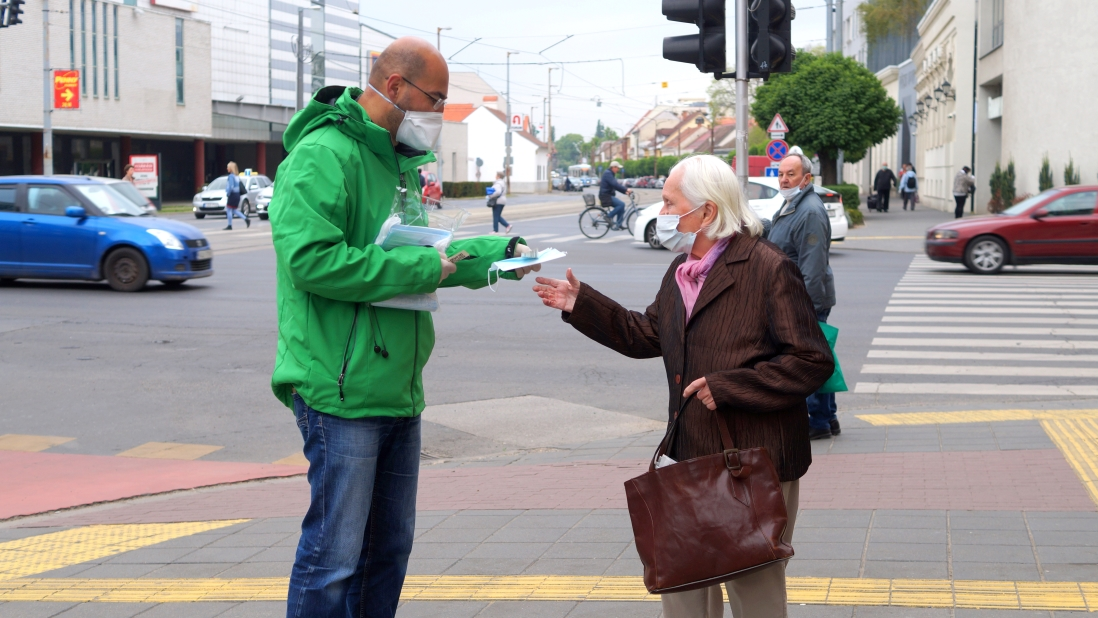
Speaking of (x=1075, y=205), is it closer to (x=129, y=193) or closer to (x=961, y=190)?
(x=129, y=193)

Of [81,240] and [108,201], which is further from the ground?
[108,201]

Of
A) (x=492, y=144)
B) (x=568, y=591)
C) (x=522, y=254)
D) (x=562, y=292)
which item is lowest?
(x=568, y=591)

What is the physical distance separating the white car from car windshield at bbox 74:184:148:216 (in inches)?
380

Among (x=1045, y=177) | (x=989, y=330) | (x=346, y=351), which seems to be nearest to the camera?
(x=346, y=351)

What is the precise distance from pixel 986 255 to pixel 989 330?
22.8ft

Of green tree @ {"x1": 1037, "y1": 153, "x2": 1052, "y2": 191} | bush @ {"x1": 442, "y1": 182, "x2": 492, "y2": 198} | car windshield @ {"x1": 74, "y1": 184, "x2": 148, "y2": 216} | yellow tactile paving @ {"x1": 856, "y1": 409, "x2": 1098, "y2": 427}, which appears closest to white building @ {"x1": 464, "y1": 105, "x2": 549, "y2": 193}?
bush @ {"x1": 442, "y1": 182, "x2": 492, "y2": 198}

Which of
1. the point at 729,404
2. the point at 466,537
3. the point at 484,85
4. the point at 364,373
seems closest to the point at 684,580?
the point at 729,404

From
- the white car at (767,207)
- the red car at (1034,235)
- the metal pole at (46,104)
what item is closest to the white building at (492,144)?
the metal pole at (46,104)

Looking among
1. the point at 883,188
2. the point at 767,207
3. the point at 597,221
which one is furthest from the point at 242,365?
the point at 883,188

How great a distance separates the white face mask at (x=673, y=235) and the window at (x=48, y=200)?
14.4 metres

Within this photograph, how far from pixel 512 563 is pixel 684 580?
1840mm

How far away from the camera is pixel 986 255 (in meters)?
18.7

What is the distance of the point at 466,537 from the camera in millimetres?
5289

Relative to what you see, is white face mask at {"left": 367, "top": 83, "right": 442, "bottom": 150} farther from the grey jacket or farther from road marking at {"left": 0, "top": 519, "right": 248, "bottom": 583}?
the grey jacket
